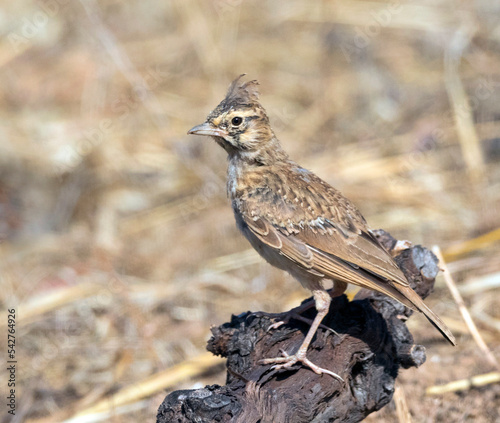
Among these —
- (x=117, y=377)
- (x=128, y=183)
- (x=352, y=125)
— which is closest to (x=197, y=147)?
(x=128, y=183)

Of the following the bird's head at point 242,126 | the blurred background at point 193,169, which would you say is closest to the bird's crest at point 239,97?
the bird's head at point 242,126

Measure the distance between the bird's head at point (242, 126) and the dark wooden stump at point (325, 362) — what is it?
1.14m

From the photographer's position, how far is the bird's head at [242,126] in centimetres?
450

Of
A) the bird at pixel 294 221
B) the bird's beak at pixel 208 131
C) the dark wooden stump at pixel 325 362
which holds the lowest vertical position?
the dark wooden stump at pixel 325 362

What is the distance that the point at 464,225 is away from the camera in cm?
746

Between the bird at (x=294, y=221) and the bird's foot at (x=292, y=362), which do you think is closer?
the bird's foot at (x=292, y=362)

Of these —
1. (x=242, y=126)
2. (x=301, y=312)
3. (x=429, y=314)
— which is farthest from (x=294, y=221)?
(x=429, y=314)

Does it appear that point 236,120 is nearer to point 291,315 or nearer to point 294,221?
point 294,221

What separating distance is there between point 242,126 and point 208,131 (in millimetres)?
234

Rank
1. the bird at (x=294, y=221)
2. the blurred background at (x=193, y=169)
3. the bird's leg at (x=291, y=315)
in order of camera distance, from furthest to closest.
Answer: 1. the blurred background at (x=193, y=169)
2. the bird's leg at (x=291, y=315)
3. the bird at (x=294, y=221)

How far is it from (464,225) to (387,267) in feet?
12.9

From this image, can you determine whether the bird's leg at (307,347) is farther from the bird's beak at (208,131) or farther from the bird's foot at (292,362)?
the bird's beak at (208,131)

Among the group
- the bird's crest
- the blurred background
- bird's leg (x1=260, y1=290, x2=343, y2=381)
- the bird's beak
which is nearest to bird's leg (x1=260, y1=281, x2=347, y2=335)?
bird's leg (x1=260, y1=290, x2=343, y2=381)

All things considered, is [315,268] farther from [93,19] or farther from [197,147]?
[93,19]
